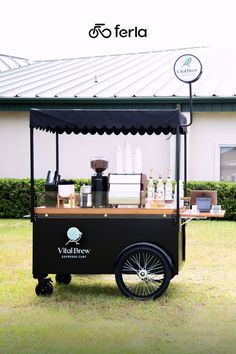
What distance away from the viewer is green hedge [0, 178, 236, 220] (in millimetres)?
17203

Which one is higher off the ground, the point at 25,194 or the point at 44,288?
the point at 25,194

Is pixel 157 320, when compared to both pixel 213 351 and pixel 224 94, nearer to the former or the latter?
pixel 213 351

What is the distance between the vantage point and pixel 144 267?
8234mm

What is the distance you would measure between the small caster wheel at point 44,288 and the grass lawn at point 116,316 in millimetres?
97

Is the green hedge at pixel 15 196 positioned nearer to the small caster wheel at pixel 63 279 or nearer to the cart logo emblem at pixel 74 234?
the small caster wheel at pixel 63 279

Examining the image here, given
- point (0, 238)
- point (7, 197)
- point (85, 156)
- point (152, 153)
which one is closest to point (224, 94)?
point (152, 153)

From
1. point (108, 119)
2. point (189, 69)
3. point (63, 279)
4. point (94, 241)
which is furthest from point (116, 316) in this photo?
point (189, 69)

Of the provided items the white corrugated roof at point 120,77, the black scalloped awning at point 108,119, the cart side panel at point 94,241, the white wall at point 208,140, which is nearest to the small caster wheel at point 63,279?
the cart side panel at point 94,241

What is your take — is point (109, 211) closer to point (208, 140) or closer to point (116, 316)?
point (116, 316)

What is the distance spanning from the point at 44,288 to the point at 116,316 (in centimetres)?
143

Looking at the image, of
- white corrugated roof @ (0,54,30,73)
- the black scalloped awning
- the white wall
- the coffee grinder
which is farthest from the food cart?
white corrugated roof @ (0,54,30,73)

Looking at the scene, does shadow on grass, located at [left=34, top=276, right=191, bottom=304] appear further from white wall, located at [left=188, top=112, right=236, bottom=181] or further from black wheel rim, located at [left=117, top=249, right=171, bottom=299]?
white wall, located at [left=188, top=112, right=236, bottom=181]

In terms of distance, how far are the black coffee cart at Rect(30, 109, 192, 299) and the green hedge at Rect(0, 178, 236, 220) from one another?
29.4 feet

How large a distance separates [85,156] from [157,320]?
470 inches
